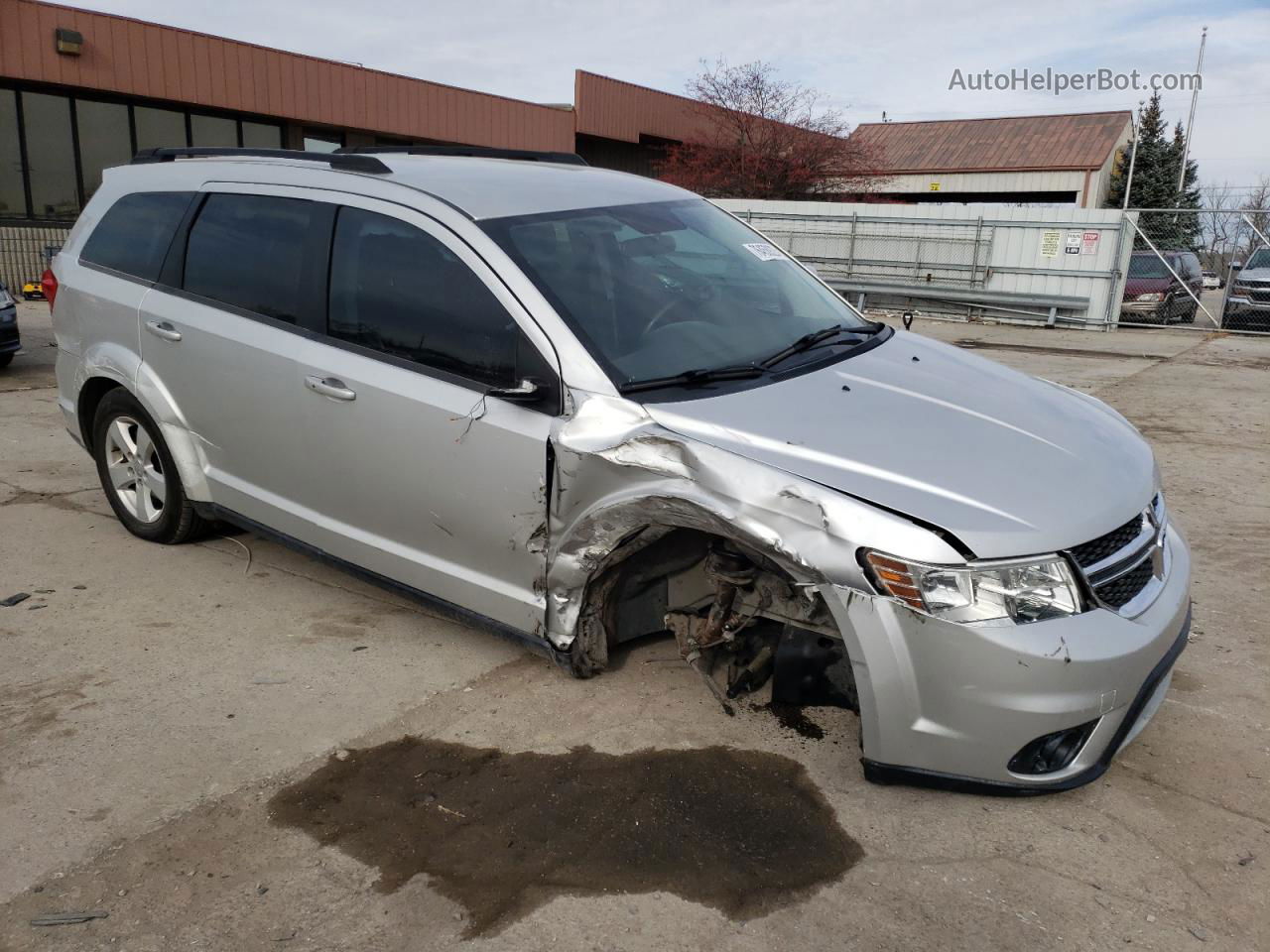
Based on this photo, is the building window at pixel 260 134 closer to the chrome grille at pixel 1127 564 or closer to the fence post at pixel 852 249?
the fence post at pixel 852 249

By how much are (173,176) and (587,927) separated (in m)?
3.80

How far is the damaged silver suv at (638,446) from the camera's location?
265 cm

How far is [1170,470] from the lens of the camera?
22.4 ft

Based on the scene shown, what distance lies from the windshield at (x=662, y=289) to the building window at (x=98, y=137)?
742 inches

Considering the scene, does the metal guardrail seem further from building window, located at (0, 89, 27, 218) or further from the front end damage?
the front end damage

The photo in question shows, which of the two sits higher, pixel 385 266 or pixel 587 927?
pixel 385 266

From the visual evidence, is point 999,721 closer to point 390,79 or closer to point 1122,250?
point 1122,250

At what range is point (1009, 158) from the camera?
Result: 35469 millimetres

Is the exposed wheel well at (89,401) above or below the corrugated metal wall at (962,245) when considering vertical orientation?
below

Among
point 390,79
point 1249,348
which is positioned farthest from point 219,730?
point 390,79

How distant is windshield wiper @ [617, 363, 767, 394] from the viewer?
313 cm

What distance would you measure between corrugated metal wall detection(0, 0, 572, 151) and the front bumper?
1984 cm

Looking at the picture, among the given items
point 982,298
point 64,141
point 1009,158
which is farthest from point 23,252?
point 1009,158

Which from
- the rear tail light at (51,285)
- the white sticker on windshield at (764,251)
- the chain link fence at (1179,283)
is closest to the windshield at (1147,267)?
the chain link fence at (1179,283)
